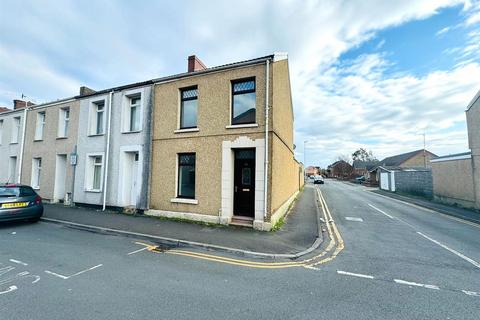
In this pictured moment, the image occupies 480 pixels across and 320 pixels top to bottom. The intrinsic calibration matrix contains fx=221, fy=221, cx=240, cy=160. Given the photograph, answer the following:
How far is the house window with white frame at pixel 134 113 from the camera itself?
11859 millimetres

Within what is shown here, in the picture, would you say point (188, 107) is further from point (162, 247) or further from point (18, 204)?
point (18, 204)

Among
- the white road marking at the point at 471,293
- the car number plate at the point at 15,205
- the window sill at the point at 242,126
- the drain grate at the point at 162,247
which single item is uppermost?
the window sill at the point at 242,126

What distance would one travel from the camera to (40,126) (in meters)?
15.2

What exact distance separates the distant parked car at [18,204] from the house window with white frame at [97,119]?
15.4 ft

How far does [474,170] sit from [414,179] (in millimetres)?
10075

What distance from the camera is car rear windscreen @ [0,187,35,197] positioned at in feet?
27.3

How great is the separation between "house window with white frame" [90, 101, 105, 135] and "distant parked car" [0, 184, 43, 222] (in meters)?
4.69

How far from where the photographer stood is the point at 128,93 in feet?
38.4

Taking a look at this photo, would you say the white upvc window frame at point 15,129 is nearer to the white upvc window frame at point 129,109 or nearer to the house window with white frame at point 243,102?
the white upvc window frame at point 129,109

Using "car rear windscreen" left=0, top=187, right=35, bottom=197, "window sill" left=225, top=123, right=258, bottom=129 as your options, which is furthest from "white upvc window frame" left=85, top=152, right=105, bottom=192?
"window sill" left=225, top=123, right=258, bottom=129

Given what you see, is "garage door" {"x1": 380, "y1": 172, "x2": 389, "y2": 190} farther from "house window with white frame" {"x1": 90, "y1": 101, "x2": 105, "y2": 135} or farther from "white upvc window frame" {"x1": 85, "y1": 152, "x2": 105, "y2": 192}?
"house window with white frame" {"x1": 90, "y1": 101, "x2": 105, "y2": 135}

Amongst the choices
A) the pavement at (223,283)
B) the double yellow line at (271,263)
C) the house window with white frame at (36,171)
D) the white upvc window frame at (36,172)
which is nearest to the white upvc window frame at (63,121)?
the white upvc window frame at (36,172)

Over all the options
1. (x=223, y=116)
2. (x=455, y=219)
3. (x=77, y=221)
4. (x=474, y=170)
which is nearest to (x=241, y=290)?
(x=223, y=116)

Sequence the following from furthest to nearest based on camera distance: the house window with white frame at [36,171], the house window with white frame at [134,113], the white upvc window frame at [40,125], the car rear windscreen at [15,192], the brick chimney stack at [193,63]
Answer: the white upvc window frame at [40,125], the house window with white frame at [36,171], the house window with white frame at [134,113], the brick chimney stack at [193,63], the car rear windscreen at [15,192]
